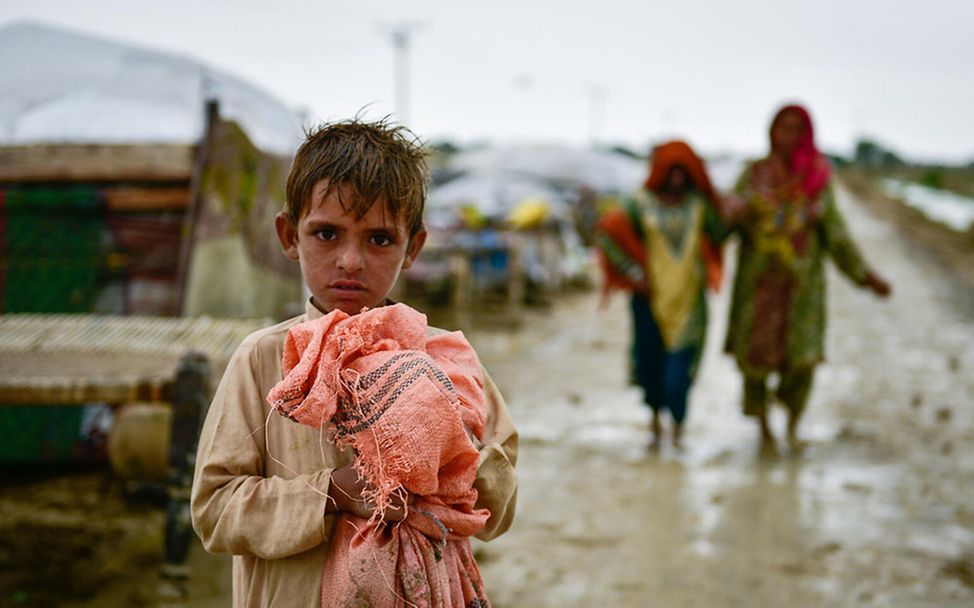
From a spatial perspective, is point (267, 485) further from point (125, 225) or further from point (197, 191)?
point (125, 225)

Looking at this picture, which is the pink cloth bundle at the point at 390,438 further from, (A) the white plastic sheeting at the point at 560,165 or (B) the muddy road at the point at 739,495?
(A) the white plastic sheeting at the point at 560,165

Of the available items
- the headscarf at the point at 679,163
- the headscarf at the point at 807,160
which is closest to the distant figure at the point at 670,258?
the headscarf at the point at 679,163

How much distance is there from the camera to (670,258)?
5336mm

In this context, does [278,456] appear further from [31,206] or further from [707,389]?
[707,389]

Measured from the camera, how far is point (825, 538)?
4117 mm

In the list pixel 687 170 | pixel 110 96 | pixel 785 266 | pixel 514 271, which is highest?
pixel 110 96

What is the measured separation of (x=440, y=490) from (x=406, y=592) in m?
0.16

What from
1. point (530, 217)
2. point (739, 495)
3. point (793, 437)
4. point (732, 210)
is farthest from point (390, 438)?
point (530, 217)

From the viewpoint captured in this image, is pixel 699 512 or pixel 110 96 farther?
pixel 110 96

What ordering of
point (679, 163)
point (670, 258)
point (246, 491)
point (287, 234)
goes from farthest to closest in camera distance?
1. point (670, 258)
2. point (679, 163)
3. point (287, 234)
4. point (246, 491)

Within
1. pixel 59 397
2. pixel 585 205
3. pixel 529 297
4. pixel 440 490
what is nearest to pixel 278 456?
pixel 440 490

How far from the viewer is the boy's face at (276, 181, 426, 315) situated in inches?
59.2

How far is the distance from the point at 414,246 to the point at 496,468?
0.46 meters

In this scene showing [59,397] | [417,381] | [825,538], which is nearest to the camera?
[417,381]
